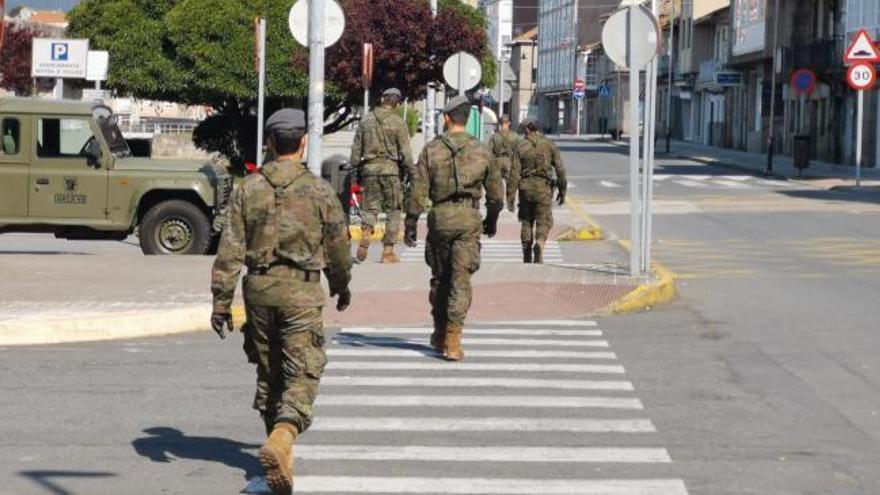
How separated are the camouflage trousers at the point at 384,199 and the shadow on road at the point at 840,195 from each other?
63.1ft

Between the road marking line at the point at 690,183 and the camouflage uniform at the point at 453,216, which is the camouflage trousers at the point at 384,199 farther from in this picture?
the road marking line at the point at 690,183

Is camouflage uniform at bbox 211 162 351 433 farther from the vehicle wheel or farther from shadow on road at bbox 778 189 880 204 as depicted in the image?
shadow on road at bbox 778 189 880 204

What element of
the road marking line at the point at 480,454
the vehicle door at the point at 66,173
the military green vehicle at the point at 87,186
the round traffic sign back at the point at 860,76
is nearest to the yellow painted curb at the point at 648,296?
the military green vehicle at the point at 87,186

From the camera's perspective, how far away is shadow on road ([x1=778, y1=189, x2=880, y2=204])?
1483 inches

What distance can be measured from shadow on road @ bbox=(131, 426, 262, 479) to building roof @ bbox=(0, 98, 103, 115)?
1189cm

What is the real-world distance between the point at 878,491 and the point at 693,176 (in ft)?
144

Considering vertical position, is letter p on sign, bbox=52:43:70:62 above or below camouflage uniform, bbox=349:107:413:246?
above

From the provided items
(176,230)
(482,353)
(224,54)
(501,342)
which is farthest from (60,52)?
(482,353)

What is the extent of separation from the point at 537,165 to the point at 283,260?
12.0 meters

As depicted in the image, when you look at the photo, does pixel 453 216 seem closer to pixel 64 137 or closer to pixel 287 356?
pixel 287 356

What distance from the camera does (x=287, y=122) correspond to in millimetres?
8078

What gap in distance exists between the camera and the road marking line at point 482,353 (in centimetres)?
1288

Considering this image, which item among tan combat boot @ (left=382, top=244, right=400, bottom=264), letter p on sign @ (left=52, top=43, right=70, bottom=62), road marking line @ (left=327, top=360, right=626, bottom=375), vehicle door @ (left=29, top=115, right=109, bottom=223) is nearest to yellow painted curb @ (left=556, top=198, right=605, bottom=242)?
tan combat boot @ (left=382, top=244, right=400, bottom=264)

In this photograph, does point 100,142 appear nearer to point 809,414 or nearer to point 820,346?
point 820,346
